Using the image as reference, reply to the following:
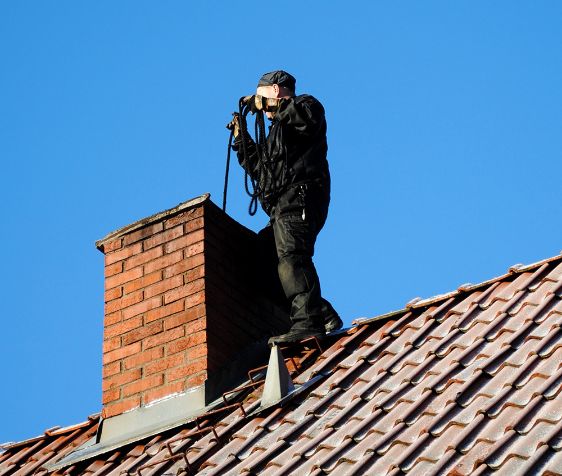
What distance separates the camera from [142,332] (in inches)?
361

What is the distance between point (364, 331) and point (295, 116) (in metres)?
1.68

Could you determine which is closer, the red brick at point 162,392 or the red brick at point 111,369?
the red brick at point 162,392

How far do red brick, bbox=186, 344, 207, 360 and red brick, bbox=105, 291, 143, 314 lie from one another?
69 centimetres

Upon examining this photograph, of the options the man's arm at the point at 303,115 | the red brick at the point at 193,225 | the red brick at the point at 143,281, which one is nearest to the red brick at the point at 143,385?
the red brick at the point at 143,281

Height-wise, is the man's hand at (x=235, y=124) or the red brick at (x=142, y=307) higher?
the man's hand at (x=235, y=124)

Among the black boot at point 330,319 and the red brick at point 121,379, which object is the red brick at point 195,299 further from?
the black boot at point 330,319

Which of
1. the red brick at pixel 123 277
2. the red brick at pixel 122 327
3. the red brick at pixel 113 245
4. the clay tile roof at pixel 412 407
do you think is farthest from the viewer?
the red brick at pixel 113 245

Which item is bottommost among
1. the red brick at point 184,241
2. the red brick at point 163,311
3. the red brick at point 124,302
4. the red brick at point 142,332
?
the red brick at point 142,332

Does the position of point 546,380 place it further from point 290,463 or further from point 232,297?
point 232,297

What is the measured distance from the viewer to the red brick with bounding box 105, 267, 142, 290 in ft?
31.1

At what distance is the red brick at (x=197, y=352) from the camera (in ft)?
28.8

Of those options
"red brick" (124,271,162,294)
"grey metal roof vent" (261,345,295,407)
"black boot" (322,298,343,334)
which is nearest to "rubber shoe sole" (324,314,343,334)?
"black boot" (322,298,343,334)

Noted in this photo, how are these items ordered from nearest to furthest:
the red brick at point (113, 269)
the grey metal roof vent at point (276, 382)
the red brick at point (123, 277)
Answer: the grey metal roof vent at point (276, 382) → the red brick at point (123, 277) → the red brick at point (113, 269)

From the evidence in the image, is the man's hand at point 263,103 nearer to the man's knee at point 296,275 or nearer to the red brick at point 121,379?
the man's knee at point 296,275
